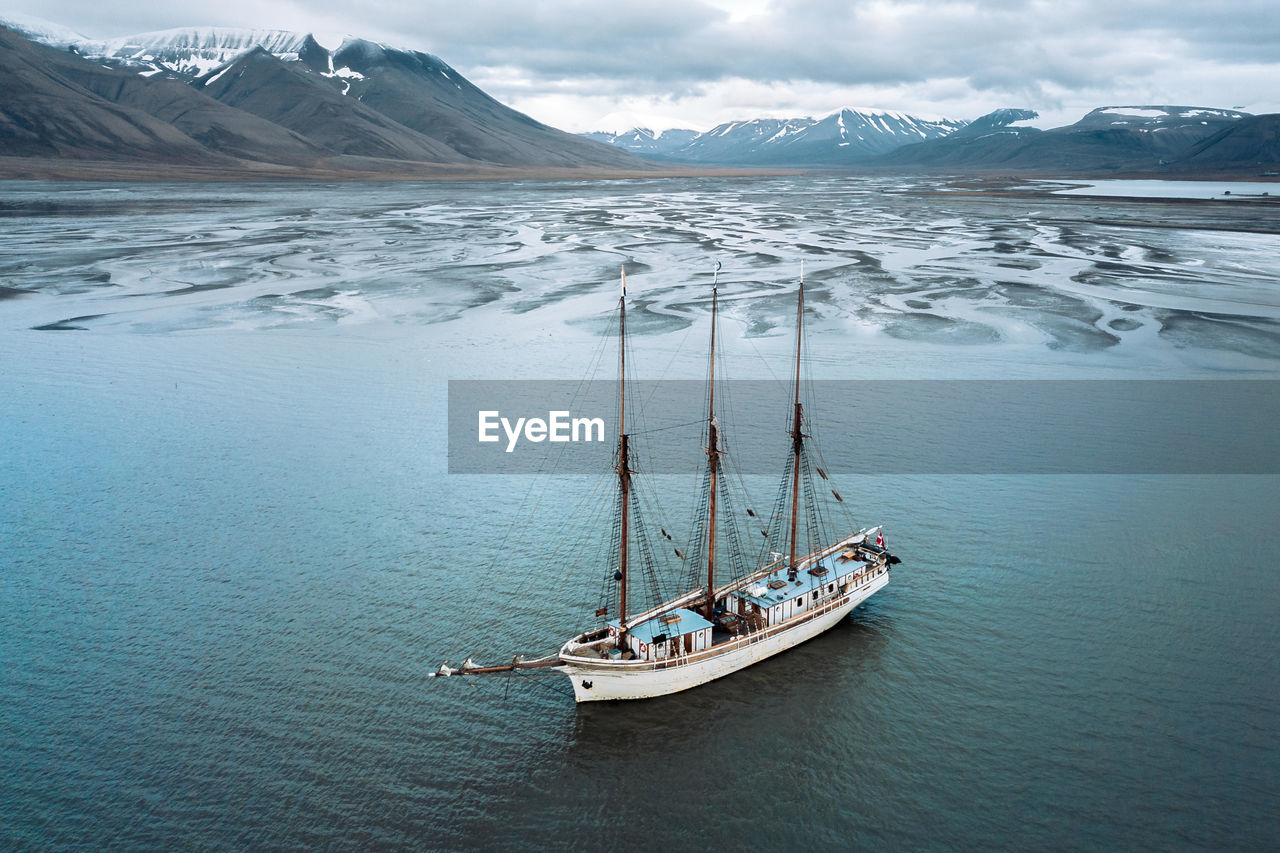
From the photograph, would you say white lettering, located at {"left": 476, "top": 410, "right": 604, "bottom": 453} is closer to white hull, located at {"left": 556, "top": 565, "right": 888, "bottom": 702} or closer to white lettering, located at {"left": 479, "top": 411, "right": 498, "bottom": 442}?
white lettering, located at {"left": 479, "top": 411, "right": 498, "bottom": 442}

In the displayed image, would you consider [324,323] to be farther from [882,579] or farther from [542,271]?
[882,579]

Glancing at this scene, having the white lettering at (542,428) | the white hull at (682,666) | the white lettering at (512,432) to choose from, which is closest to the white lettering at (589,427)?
the white lettering at (542,428)

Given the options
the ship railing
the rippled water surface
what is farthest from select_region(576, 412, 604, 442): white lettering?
the ship railing

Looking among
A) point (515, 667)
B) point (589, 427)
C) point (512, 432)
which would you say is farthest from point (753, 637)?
point (512, 432)

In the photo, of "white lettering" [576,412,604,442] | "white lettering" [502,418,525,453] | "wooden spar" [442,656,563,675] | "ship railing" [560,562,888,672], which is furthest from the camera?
"white lettering" [576,412,604,442]

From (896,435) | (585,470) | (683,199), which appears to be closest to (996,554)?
(896,435)

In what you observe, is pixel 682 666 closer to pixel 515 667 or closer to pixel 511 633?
pixel 515 667

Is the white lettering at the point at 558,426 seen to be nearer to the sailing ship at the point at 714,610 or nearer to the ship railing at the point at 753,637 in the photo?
the sailing ship at the point at 714,610

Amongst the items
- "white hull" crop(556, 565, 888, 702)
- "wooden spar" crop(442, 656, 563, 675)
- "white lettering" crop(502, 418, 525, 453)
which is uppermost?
"white lettering" crop(502, 418, 525, 453)

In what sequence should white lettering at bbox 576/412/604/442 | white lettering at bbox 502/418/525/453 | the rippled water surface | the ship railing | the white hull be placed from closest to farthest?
the rippled water surface, the white hull, the ship railing, white lettering at bbox 502/418/525/453, white lettering at bbox 576/412/604/442
